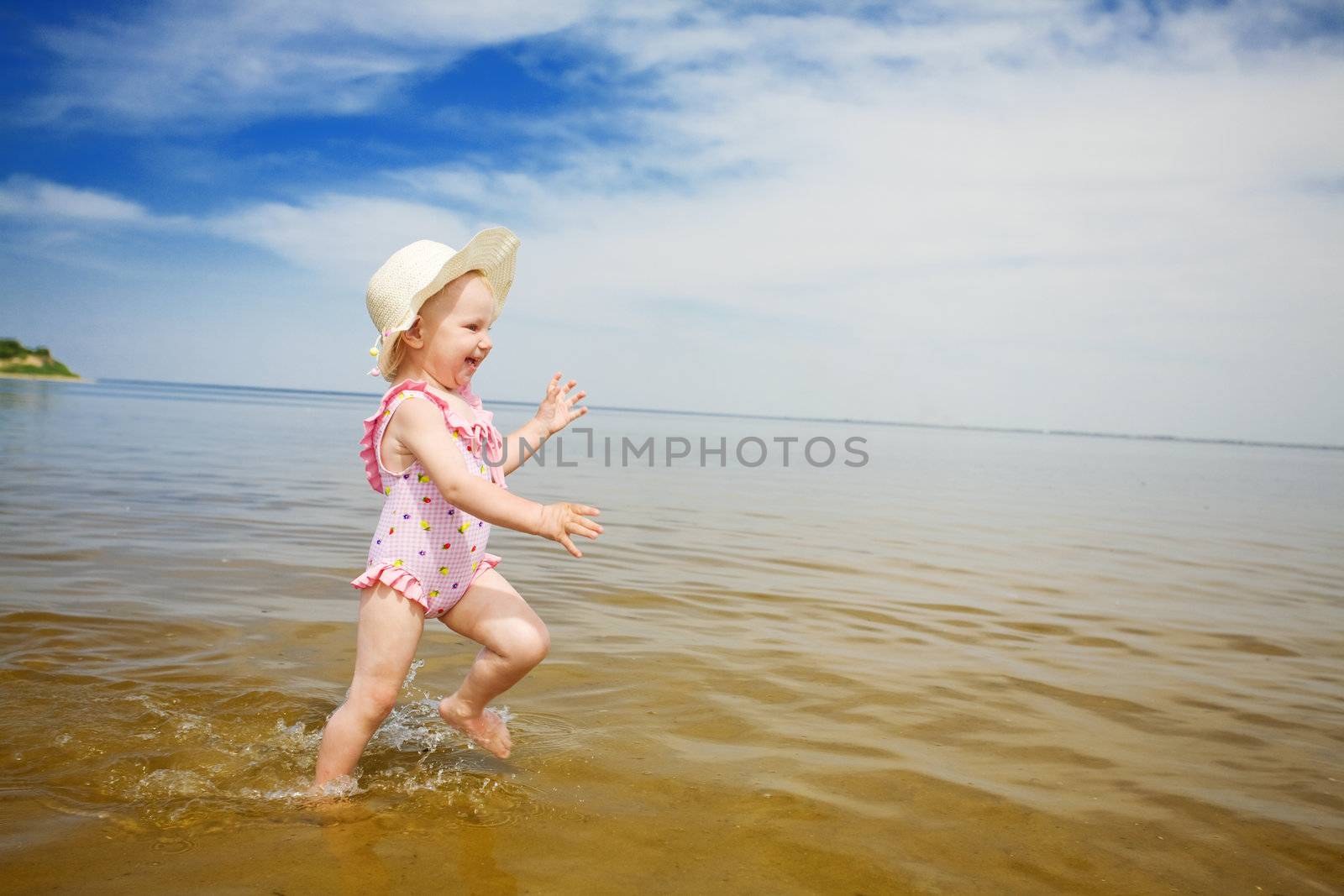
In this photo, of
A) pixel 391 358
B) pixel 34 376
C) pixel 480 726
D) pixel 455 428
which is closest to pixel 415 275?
pixel 391 358

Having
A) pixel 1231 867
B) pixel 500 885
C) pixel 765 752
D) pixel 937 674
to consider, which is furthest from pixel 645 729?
pixel 1231 867

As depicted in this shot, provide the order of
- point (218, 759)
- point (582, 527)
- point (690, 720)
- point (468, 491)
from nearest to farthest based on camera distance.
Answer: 1. point (582, 527)
2. point (468, 491)
3. point (218, 759)
4. point (690, 720)

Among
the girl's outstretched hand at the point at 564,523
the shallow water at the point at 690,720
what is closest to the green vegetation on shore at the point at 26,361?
the shallow water at the point at 690,720

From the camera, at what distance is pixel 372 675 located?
289 cm

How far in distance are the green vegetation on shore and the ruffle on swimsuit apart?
250 feet

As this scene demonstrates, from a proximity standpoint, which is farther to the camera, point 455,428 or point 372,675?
point 455,428

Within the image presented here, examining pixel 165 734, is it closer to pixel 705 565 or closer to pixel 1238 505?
pixel 705 565

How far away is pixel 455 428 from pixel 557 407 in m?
0.85

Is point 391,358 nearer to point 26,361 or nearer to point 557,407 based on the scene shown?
point 557,407

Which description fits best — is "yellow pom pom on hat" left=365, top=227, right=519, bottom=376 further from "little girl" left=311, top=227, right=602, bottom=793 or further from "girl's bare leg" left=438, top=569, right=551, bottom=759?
"girl's bare leg" left=438, top=569, right=551, bottom=759

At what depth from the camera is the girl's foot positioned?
314cm

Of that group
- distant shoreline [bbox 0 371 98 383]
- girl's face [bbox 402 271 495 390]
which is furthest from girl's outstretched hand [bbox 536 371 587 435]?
distant shoreline [bbox 0 371 98 383]

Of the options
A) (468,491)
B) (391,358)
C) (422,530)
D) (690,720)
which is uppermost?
(391,358)

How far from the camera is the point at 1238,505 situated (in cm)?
1473
